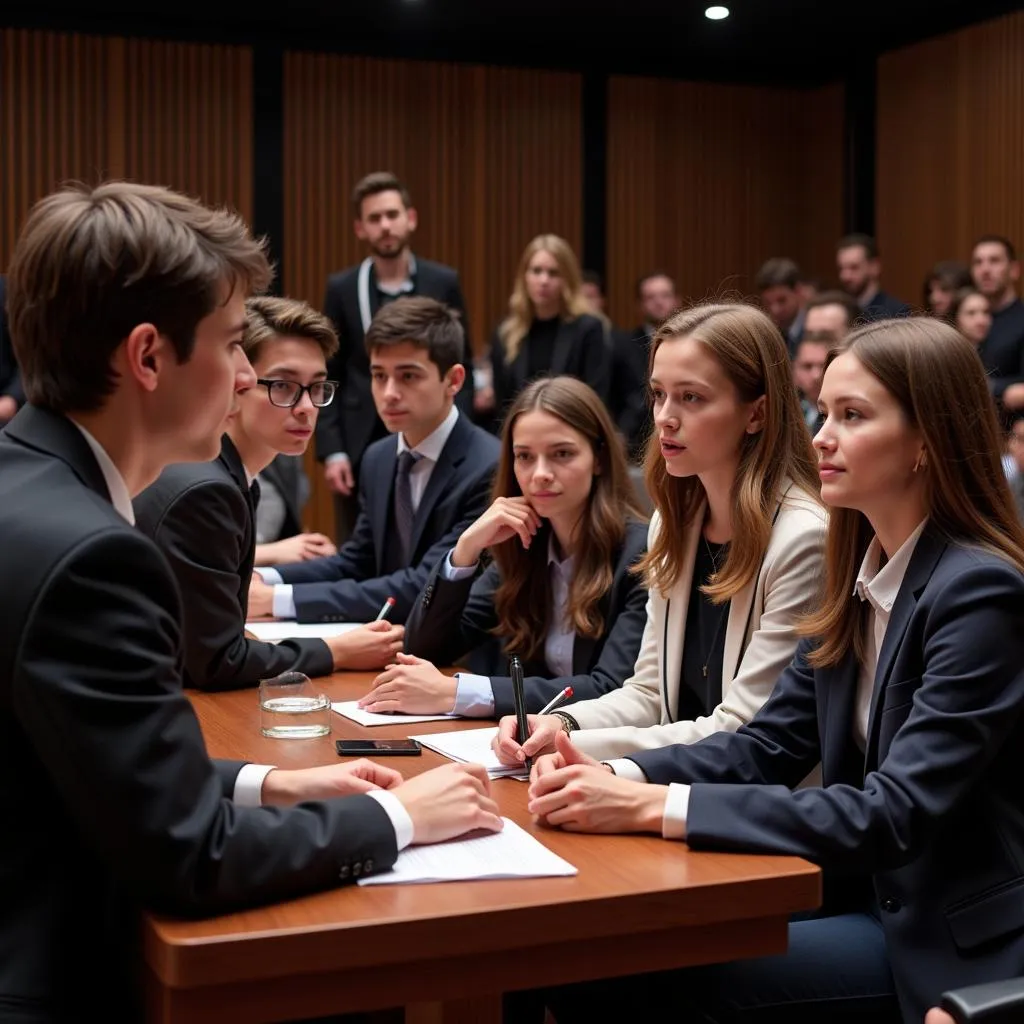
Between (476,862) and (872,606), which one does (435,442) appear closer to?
(872,606)

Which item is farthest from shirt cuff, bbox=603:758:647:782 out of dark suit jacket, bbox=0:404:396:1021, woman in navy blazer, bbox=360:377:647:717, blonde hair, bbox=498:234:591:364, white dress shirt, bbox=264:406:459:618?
blonde hair, bbox=498:234:591:364

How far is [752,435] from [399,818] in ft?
4.13

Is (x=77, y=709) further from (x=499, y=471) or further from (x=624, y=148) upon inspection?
(x=624, y=148)

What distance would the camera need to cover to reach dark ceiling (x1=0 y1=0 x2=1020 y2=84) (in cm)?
870

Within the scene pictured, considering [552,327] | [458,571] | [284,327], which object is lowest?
[458,571]

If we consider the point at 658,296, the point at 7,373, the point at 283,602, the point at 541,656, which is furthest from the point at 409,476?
the point at 658,296

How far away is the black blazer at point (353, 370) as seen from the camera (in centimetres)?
598

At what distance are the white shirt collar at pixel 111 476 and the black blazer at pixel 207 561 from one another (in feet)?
3.79

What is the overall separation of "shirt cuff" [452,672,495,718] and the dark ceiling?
6.98 meters

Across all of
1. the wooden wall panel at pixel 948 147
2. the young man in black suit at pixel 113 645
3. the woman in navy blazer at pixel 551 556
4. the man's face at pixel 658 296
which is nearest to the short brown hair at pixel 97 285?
the young man in black suit at pixel 113 645

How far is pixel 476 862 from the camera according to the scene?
5.33 feet

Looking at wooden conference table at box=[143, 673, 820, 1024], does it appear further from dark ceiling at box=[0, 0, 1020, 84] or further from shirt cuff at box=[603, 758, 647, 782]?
dark ceiling at box=[0, 0, 1020, 84]

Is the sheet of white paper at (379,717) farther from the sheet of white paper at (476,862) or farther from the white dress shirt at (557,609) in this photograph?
the sheet of white paper at (476,862)

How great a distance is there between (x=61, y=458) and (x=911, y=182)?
894 centimetres
